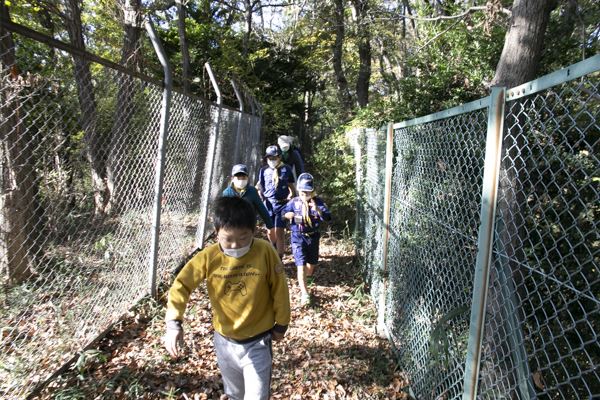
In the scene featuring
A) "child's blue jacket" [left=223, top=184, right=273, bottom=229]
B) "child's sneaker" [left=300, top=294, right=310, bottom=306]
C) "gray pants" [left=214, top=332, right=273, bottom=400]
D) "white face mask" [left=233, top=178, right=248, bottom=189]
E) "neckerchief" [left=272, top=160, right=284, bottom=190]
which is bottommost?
"child's sneaker" [left=300, top=294, right=310, bottom=306]

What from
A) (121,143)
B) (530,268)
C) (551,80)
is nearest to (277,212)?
(121,143)

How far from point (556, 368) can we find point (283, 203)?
4039 millimetres

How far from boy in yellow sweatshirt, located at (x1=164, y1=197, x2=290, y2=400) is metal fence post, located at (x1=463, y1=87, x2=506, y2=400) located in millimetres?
1119

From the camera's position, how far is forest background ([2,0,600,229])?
240 inches

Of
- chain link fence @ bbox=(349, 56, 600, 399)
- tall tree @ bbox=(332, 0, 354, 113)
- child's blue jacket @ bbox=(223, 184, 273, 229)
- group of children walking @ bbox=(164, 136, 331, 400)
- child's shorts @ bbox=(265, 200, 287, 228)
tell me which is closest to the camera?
chain link fence @ bbox=(349, 56, 600, 399)

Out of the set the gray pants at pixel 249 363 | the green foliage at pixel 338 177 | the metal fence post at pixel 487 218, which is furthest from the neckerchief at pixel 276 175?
the metal fence post at pixel 487 218

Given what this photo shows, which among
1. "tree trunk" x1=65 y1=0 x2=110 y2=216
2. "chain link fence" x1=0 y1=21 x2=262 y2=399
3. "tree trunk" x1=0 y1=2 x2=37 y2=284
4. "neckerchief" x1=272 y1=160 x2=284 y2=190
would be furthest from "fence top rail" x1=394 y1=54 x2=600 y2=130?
"neckerchief" x1=272 y1=160 x2=284 y2=190

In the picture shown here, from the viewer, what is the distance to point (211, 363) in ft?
12.5

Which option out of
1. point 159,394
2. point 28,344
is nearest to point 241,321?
point 159,394

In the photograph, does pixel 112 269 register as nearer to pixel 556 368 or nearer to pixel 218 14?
pixel 556 368

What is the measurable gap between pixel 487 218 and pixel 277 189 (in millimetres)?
4549

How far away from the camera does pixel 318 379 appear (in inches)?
145

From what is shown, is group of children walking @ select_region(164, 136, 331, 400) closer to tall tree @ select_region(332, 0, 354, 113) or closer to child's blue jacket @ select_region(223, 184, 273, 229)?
child's blue jacket @ select_region(223, 184, 273, 229)

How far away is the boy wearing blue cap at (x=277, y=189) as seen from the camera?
6.25 m
